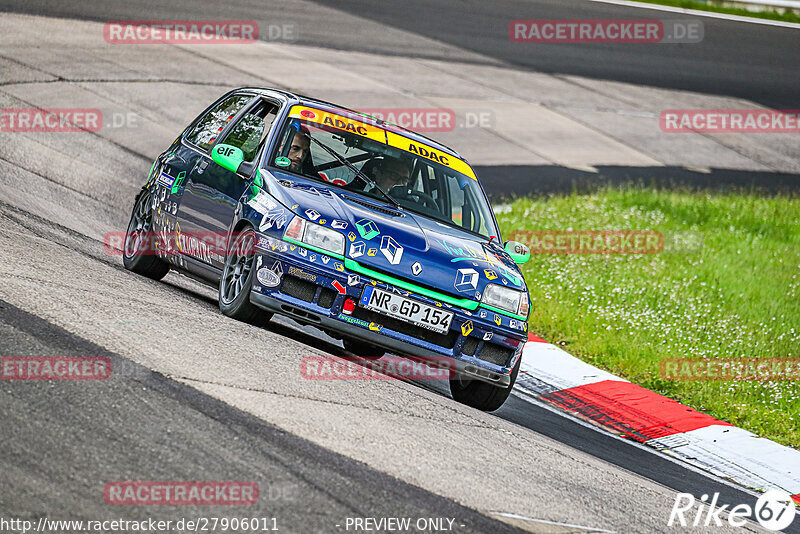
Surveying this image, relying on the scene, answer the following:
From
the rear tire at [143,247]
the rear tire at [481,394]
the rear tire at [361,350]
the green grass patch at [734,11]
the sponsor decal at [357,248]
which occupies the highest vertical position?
the green grass patch at [734,11]

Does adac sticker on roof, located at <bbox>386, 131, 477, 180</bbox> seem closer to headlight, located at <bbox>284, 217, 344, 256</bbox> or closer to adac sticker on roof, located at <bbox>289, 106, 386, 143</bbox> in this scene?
adac sticker on roof, located at <bbox>289, 106, 386, 143</bbox>

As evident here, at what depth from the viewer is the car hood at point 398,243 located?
698 cm

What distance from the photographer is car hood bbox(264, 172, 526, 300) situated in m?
6.98

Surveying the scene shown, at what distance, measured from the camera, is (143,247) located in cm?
915

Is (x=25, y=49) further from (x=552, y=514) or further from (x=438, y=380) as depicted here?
(x=552, y=514)

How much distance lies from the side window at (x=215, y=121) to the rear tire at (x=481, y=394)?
277 centimetres

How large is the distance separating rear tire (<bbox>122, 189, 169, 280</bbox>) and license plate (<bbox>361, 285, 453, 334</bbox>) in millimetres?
2754

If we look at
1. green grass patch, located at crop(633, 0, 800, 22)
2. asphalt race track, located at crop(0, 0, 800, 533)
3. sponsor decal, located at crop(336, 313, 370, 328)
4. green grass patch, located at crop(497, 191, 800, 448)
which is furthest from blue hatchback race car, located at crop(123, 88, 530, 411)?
green grass patch, located at crop(633, 0, 800, 22)

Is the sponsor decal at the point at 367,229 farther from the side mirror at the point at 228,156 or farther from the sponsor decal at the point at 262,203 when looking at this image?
the side mirror at the point at 228,156

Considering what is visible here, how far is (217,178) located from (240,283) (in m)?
1.17

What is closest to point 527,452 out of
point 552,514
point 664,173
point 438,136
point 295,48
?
point 552,514

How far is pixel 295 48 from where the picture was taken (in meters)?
22.0

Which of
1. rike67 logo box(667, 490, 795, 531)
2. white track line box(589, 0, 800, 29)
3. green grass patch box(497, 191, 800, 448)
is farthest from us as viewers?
white track line box(589, 0, 800, 29)

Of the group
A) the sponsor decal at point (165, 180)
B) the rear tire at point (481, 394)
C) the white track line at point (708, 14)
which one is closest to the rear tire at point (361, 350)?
the rear tire at point (481, 394)
